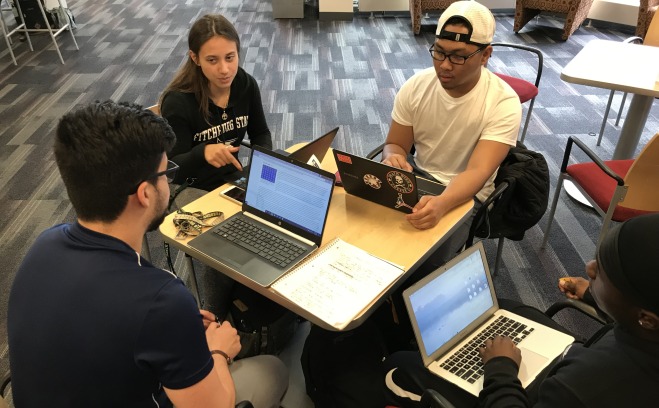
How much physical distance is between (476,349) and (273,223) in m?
0.74

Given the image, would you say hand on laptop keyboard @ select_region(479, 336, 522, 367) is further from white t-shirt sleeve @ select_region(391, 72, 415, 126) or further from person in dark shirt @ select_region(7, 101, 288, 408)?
white t-shirt sleeve @ select_region(391, 72, 415, 126)

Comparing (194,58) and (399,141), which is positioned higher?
(194,58)

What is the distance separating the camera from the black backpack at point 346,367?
172 cm

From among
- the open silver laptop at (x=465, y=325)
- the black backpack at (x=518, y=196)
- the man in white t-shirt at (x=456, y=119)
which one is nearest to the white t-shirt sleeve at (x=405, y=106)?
the man in white t-shirt at (x=456, y=119)

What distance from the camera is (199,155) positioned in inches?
81.6

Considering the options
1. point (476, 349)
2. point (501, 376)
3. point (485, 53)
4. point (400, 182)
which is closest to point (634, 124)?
point (485, 53)

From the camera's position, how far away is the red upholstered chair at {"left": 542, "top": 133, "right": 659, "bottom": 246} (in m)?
2.10

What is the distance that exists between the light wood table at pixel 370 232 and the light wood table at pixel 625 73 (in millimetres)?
1244

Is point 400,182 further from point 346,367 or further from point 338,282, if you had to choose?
point 346,367

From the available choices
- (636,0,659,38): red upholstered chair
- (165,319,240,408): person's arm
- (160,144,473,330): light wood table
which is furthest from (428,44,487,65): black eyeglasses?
(636,0,659,38): red upholstered chair

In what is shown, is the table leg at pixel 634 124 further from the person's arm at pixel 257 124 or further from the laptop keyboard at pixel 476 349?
the person's arm at pixel 257 124

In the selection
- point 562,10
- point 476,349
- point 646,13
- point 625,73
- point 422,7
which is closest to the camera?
point 476,349

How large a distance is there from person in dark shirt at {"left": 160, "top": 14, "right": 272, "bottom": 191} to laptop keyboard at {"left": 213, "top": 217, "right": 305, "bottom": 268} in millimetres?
372

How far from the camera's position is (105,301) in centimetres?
105
